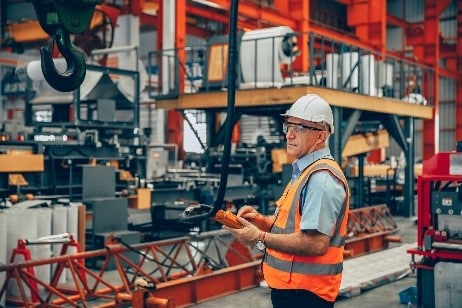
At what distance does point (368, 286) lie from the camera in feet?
25.0

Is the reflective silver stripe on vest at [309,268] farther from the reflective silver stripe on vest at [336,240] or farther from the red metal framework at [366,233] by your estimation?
the red metal framework at [366,233]

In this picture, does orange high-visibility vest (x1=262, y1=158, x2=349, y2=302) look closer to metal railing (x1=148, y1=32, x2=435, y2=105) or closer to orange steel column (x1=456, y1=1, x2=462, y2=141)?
metal railing (x1=148, y1=32, x2=435, y2=105)

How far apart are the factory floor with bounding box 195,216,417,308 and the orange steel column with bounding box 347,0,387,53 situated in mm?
15662

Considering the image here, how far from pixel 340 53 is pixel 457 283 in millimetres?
6335

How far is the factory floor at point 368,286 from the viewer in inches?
277

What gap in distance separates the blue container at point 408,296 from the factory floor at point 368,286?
19 millimetres

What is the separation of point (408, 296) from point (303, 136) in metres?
4.53

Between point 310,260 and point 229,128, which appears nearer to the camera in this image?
point 229,128

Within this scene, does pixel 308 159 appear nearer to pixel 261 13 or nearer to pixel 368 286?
pixel 368 286

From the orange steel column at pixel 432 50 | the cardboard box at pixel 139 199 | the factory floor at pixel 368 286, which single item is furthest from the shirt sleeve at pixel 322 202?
the orange steel column at pixel 432 50

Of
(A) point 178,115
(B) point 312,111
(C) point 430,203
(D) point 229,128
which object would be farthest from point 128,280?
(A) point 178,115

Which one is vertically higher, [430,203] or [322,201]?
[322,201]

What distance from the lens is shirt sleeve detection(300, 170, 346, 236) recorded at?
2822mm

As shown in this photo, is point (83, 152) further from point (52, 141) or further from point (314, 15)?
point (314, 15)
